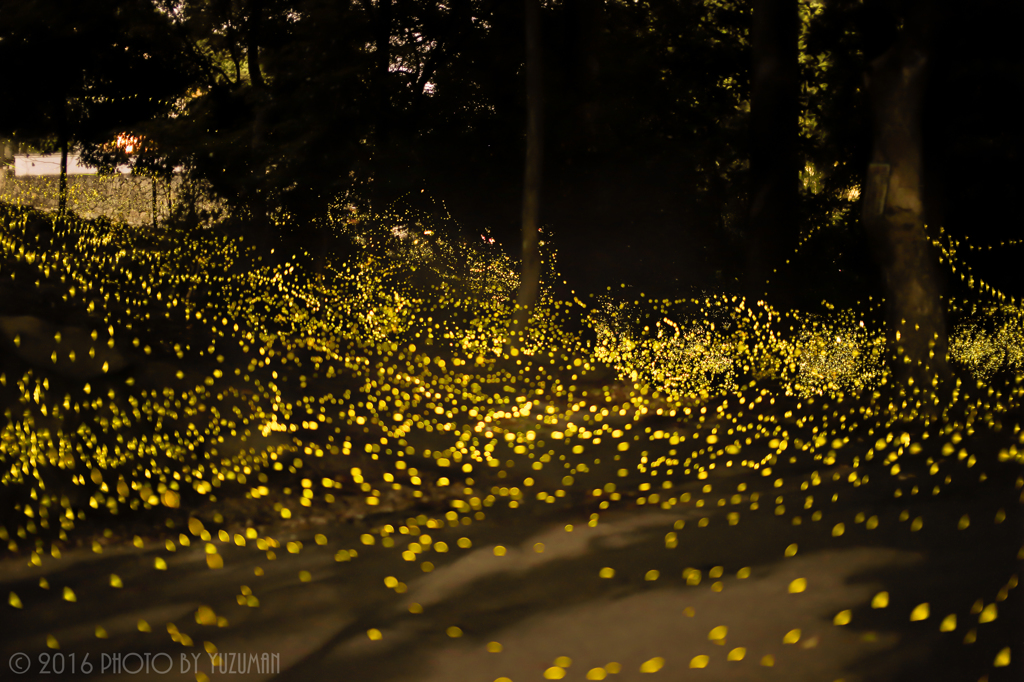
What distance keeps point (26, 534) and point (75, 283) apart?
218 inches

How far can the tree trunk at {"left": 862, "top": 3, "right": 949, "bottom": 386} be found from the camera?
9.37 meters

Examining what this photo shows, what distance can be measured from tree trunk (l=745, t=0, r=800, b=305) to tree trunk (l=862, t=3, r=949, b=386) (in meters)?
3.05

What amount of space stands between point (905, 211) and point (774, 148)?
398cm

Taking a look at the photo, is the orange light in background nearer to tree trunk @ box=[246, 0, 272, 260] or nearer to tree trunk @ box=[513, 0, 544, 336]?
tree trunk @ box=[246, 0, 272, 260]

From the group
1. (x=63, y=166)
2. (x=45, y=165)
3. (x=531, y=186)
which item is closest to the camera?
(x=531, y=186)

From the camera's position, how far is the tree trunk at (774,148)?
41.9 ft

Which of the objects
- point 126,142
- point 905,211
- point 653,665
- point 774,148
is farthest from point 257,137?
point 653,665

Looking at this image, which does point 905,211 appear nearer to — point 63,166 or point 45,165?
point 63,166

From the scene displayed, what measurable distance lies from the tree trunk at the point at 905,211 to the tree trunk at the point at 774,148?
3.05 metres

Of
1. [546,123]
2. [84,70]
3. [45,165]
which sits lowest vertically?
[546,123]

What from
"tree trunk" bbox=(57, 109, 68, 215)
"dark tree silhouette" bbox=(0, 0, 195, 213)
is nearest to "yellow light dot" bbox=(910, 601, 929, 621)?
"tree trunk" bbox=(57, 109, 68, 215)

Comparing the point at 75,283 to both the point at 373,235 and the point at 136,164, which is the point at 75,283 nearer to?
the point at 373,235

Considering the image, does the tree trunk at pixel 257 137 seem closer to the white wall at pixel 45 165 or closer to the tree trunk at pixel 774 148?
the white wall at pixel 45 165

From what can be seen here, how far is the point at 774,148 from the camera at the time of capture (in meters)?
13.0
